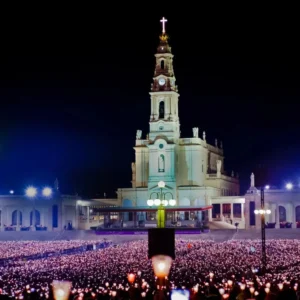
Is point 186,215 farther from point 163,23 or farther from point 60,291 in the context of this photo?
point 60,291

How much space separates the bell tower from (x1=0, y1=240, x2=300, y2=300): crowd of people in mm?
41530

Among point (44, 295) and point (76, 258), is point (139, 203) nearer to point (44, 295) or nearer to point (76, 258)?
point (76, 258)

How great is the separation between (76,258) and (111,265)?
546 centimetres

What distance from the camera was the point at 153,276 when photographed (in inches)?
1224

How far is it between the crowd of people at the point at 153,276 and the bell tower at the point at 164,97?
41.5 m

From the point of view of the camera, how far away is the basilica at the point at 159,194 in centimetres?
8494

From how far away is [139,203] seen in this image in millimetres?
87938

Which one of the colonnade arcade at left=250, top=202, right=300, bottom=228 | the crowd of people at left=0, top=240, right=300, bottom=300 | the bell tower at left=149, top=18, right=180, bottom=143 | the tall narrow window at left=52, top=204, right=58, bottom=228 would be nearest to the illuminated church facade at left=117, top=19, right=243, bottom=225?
the bell tower at left=149, top=18, right=180, bottom=143

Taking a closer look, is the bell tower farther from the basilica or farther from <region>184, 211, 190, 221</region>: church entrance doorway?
<region>184, 211, 190, 221</region>: church entrance doorway

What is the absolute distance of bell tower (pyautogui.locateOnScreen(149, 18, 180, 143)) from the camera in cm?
8681

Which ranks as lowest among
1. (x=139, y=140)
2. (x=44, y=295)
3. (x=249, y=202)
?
(x=44, y=295)

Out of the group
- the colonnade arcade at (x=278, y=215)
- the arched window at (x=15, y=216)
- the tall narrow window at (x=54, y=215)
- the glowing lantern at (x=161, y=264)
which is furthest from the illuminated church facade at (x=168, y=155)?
the glowing lantern at (x=161, y=264)

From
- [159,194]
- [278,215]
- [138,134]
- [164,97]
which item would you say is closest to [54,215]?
[159,194]

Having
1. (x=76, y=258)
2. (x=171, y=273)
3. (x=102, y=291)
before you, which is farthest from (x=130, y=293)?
(x=76, y=258)
